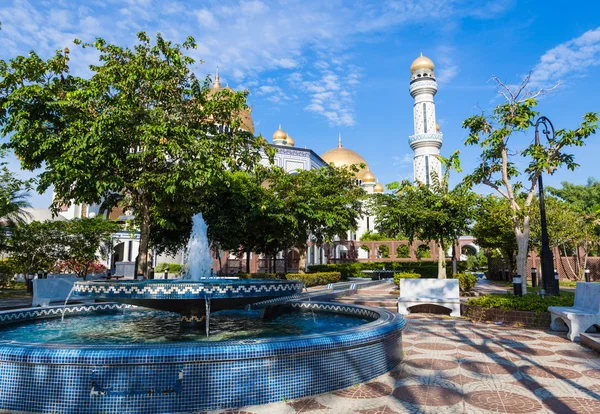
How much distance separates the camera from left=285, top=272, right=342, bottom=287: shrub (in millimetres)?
19734

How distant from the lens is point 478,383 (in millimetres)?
4426

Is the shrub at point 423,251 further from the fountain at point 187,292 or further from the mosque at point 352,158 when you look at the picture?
the fountain at point 187,292

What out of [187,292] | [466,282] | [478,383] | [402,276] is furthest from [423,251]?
[187,292]

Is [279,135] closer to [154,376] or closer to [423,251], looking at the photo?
[423,251]

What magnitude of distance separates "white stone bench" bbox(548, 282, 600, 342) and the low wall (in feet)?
2.23

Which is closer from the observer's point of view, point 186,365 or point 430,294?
point 186,365

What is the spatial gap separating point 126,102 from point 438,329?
30.8ft

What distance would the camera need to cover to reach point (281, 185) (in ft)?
67.9

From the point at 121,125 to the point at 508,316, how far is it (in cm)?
1002

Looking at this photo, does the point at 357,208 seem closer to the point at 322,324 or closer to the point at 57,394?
the point at 322,324

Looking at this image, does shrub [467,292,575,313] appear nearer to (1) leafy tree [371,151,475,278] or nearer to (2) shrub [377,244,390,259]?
(1) leafy tree [371,151,475,278]

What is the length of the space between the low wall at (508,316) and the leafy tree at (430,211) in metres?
4.84

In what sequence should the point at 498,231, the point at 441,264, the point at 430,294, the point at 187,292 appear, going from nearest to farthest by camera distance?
the point at 187,292
the point at 430,294
the point at 441,264
the point at 498,231

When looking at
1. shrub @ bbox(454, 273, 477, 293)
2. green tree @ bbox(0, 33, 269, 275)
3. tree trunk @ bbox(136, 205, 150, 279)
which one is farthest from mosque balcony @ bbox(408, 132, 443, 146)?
tree trunk @ bbox(136, 205, 150, 279)
